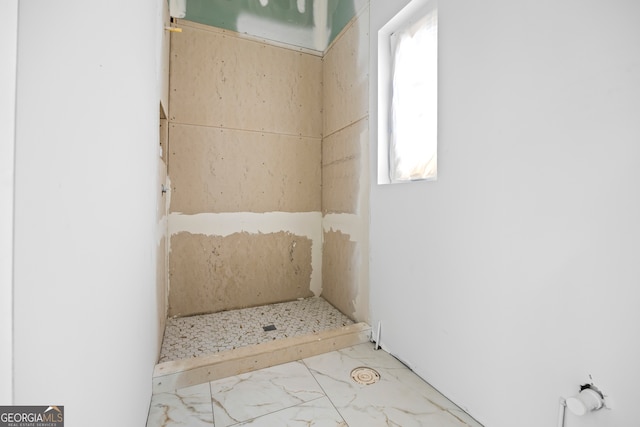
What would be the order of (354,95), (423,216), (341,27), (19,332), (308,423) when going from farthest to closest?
1. (341,27)
2. (354,95)
3. (423,216)
4. (308,423)
5. (19,332)

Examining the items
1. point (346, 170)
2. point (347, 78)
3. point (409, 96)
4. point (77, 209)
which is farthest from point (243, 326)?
point (347, 78)

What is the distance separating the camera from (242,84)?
2553 millimetres

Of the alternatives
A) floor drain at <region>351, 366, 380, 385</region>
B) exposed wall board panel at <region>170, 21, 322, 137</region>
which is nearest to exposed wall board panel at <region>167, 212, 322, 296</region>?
exposed wall board panel at <region>170, 21, 322, 137</region>

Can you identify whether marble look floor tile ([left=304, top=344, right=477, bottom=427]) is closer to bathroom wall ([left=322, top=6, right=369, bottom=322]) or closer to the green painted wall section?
bathroom wall ([left=322, top=6, right=369, bottom=322])

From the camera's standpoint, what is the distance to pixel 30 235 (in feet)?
1.55

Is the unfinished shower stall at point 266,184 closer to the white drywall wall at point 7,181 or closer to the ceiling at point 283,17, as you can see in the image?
the ceiling at point 283,17

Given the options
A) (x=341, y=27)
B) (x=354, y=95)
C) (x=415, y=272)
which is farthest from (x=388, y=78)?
(x=415, y=272)

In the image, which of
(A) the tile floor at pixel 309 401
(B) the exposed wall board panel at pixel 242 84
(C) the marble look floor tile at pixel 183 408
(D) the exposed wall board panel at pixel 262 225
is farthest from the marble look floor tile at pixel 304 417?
(B) the exposed wall board panel at pixel 242 84

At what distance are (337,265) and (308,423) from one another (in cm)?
140

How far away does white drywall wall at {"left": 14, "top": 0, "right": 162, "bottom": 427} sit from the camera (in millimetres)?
468

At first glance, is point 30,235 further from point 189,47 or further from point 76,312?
point 189,47

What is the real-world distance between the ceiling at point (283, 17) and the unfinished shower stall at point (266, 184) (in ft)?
0.22

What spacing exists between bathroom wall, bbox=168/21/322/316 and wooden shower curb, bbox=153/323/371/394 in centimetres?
90

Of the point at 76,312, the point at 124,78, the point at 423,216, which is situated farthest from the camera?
the point at 423,216
